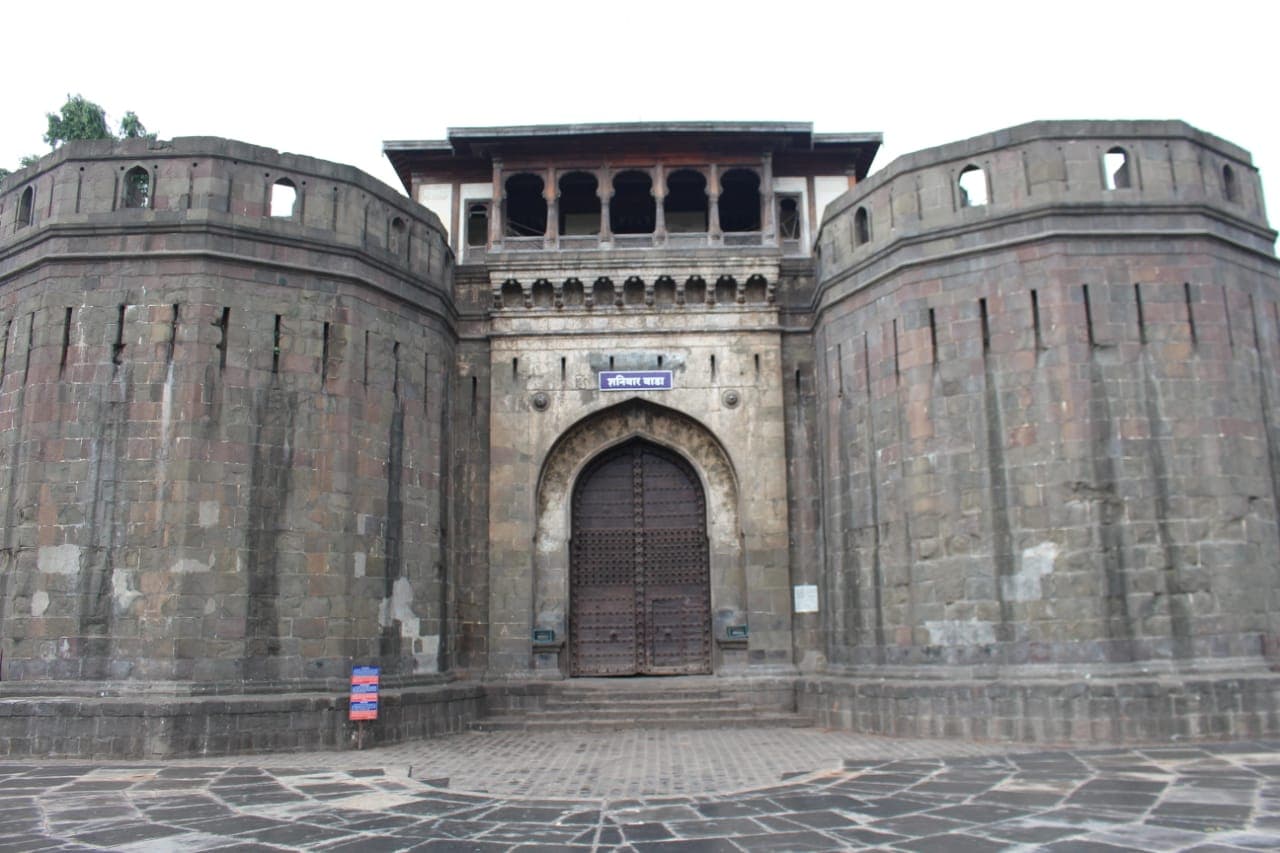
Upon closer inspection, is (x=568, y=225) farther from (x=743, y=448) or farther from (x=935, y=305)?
(x=935, y=305)

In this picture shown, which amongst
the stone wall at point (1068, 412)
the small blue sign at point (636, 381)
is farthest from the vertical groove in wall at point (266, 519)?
the stone wall at point (1068, 412)

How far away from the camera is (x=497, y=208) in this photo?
20.1 metres

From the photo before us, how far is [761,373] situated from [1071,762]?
9295mm

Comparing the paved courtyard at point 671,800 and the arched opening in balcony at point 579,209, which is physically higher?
the arched opening in balcony at point 579,209

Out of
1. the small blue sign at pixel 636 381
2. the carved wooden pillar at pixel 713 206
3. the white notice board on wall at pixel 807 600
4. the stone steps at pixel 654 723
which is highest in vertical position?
the carved wooden pillar at pixel 713 206

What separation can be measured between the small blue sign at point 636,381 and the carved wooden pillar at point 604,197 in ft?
8.84

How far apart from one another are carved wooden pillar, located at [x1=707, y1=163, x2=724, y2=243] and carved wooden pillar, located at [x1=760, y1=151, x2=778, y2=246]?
86 cm

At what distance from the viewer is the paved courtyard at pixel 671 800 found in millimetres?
8234

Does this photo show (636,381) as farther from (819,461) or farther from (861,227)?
(861,227)

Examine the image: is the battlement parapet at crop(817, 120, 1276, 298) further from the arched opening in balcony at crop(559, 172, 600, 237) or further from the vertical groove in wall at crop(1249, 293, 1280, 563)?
the arched opening in balcony at crop(559, 172, 600, 237)

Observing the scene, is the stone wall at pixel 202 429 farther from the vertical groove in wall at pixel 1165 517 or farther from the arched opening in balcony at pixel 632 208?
the vertical groove in wall at pixel 1165 517

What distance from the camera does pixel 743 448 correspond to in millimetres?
18859

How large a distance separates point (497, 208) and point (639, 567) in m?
7.61

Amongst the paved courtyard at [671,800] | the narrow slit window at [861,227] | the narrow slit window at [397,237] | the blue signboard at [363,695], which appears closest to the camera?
the paved courtyard at [671,800]
